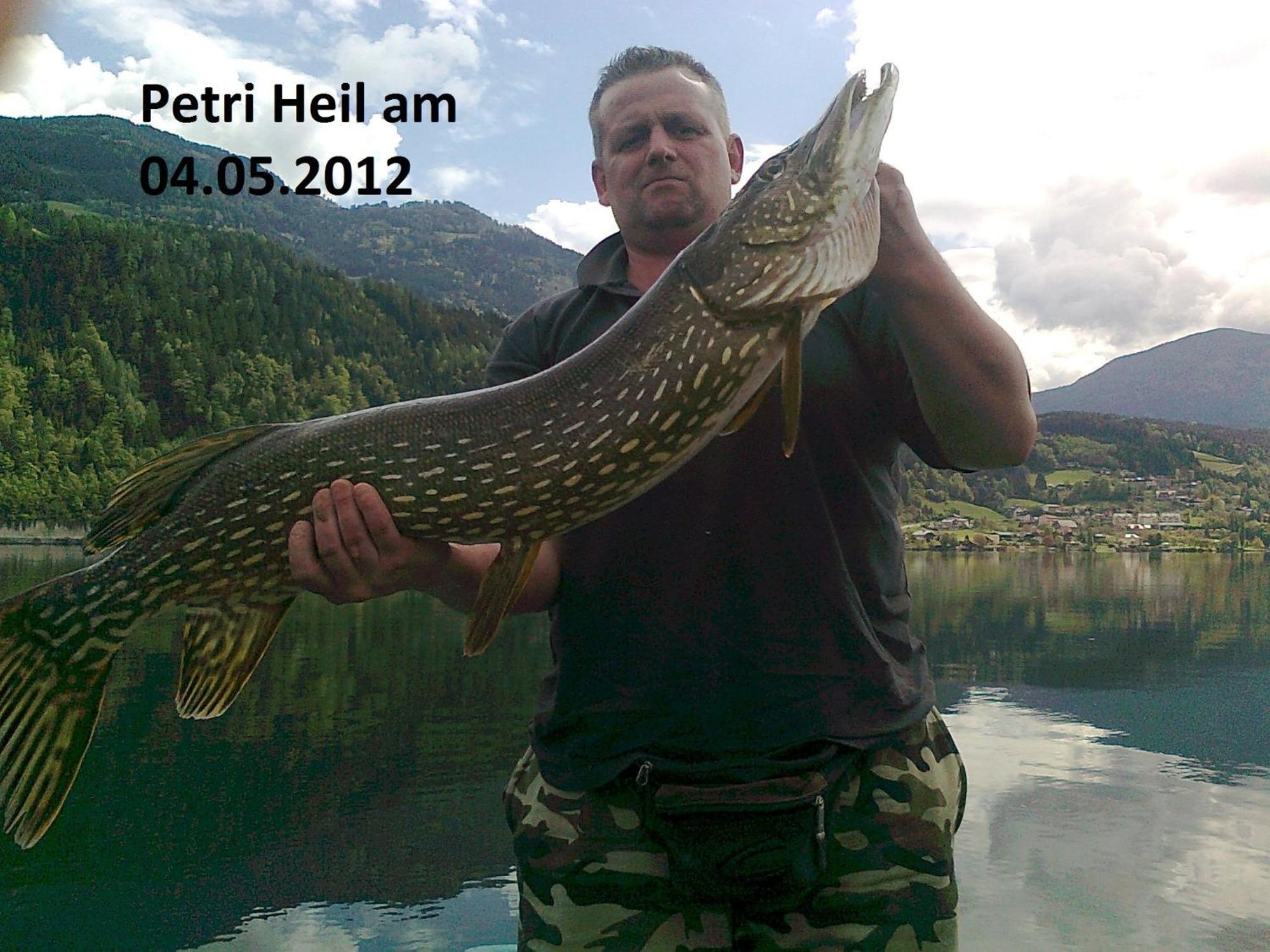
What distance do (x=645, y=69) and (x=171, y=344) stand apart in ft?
352

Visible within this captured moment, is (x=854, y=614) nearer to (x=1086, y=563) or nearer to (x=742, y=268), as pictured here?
(x=742, y=268)

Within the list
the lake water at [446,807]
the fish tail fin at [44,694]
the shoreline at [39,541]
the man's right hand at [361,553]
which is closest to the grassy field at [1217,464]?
the lake water at [446,807]

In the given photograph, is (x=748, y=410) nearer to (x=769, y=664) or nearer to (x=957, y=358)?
(x=957, y=358)

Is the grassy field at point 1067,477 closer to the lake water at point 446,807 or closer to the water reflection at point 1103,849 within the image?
the lake water at point 446,807

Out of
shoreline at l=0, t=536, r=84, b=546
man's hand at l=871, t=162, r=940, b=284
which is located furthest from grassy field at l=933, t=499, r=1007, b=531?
man's hand at l=871, t=162, r=940, b=284

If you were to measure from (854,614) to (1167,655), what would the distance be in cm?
4457

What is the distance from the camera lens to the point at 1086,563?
9519 cm

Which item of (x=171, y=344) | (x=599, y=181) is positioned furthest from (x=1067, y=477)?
(x=599, y=181)

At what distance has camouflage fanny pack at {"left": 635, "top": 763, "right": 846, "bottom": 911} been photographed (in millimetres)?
2455

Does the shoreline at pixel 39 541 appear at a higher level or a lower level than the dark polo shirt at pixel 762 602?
lower

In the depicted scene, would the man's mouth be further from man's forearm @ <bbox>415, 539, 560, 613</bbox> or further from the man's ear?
man's forearm @ <bbox>415, 539, 560, 613</bbox>

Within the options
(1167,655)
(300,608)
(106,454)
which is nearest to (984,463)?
(1167,655)

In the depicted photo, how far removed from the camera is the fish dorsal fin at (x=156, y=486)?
8.95 feet

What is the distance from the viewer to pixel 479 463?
2.66 meters
